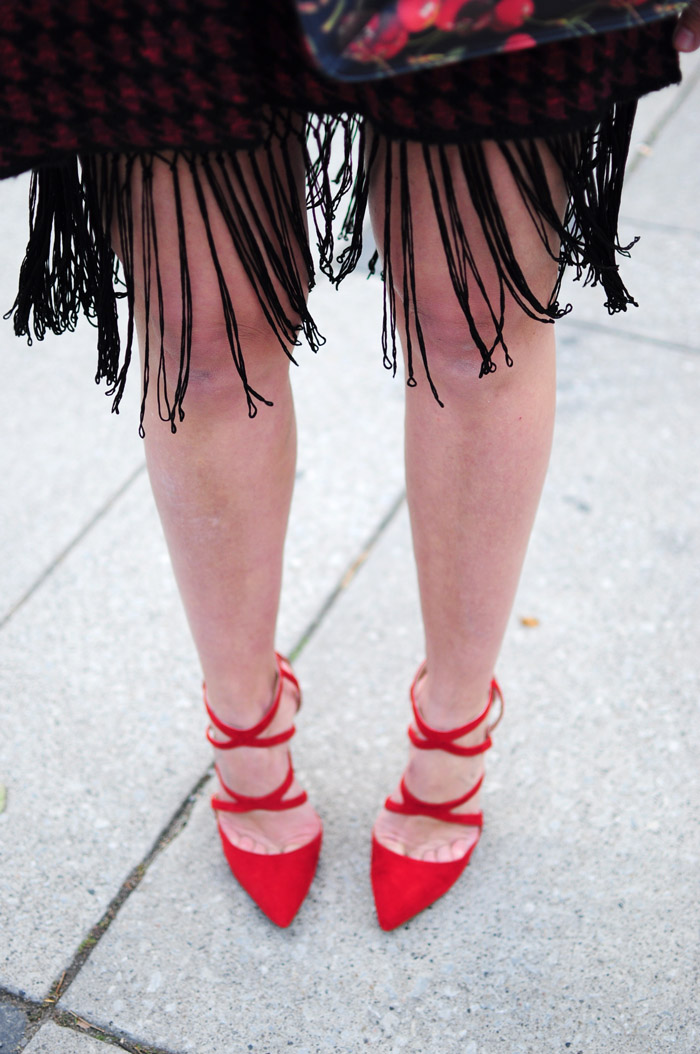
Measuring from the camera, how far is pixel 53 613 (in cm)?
155

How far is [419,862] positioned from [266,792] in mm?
217

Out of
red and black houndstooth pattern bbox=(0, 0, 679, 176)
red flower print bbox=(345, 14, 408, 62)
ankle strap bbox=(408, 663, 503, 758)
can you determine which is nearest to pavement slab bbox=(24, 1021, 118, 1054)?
ankle strap bbox=(408, 663, 503, 758)

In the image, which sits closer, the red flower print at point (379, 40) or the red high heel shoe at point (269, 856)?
the red flower print at point (379, 40)

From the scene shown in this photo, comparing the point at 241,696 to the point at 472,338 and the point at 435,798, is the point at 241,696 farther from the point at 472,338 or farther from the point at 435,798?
the point at 472,338

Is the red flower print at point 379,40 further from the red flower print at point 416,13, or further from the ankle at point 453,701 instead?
the ankle at point 453,701

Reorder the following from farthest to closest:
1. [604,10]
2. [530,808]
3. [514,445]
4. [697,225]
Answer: [697,225], [530,808], [514,445], [604,10]

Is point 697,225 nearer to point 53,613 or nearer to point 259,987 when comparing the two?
point 53,613

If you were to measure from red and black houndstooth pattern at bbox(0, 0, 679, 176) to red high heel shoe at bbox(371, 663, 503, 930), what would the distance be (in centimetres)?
70

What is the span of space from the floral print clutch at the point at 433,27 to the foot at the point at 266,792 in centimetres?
78

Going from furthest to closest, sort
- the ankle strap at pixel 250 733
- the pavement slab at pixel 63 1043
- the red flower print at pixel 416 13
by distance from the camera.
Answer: the ankle strap at pixel 250 733
the pavement slab at pixel 63 1043
the red flower print at pixel 416 13

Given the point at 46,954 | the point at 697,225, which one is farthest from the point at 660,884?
the point at 697,225

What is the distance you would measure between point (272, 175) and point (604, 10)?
1.07 feet

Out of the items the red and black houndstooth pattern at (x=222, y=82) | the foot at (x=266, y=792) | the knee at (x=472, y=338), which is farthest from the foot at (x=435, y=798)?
the red and black houndstooth pattern at (x=222, y=82)

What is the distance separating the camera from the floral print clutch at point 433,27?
0.61 metres
